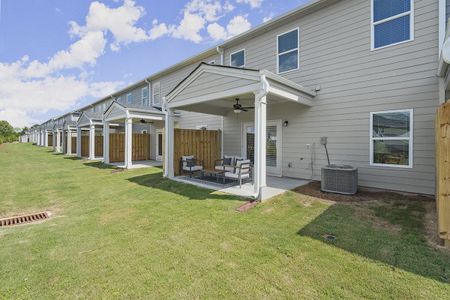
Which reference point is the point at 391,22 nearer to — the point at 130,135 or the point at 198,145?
the point at 198,145

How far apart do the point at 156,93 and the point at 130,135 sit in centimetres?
502

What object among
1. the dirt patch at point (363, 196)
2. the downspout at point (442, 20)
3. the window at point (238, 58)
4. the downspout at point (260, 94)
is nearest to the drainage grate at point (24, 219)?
the downspout at point (260, 94)

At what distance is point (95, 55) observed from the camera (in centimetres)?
1714

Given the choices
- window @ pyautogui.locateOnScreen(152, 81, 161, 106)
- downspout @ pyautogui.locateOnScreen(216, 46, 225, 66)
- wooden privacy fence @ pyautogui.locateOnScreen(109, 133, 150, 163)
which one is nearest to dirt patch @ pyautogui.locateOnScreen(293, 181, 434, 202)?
downspout @ pyautogui.locateOnScreen(216, 46, 225, 66)

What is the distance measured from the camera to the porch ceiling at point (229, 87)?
600 cm

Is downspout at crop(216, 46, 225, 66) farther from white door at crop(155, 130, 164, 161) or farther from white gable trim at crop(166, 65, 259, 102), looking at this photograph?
white door at crop(155, 130, 164, 161)

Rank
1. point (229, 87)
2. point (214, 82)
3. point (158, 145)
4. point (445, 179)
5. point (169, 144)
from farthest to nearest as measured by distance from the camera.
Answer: point (158, 145) → point (169, 144) → point (214, 82) → point (229, 87) → point (445, 179)

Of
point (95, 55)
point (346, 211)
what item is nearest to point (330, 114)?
point (346, 211)

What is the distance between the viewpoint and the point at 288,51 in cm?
872

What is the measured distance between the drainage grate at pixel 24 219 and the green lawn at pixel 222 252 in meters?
0.32

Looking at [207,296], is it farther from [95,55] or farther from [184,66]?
[95,55]

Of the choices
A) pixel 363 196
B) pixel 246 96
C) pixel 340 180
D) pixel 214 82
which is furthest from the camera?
→ pixel 246 96

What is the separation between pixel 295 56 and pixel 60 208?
29.2 feet

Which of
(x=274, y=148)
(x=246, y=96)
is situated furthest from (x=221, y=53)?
(x=274, y=148)
